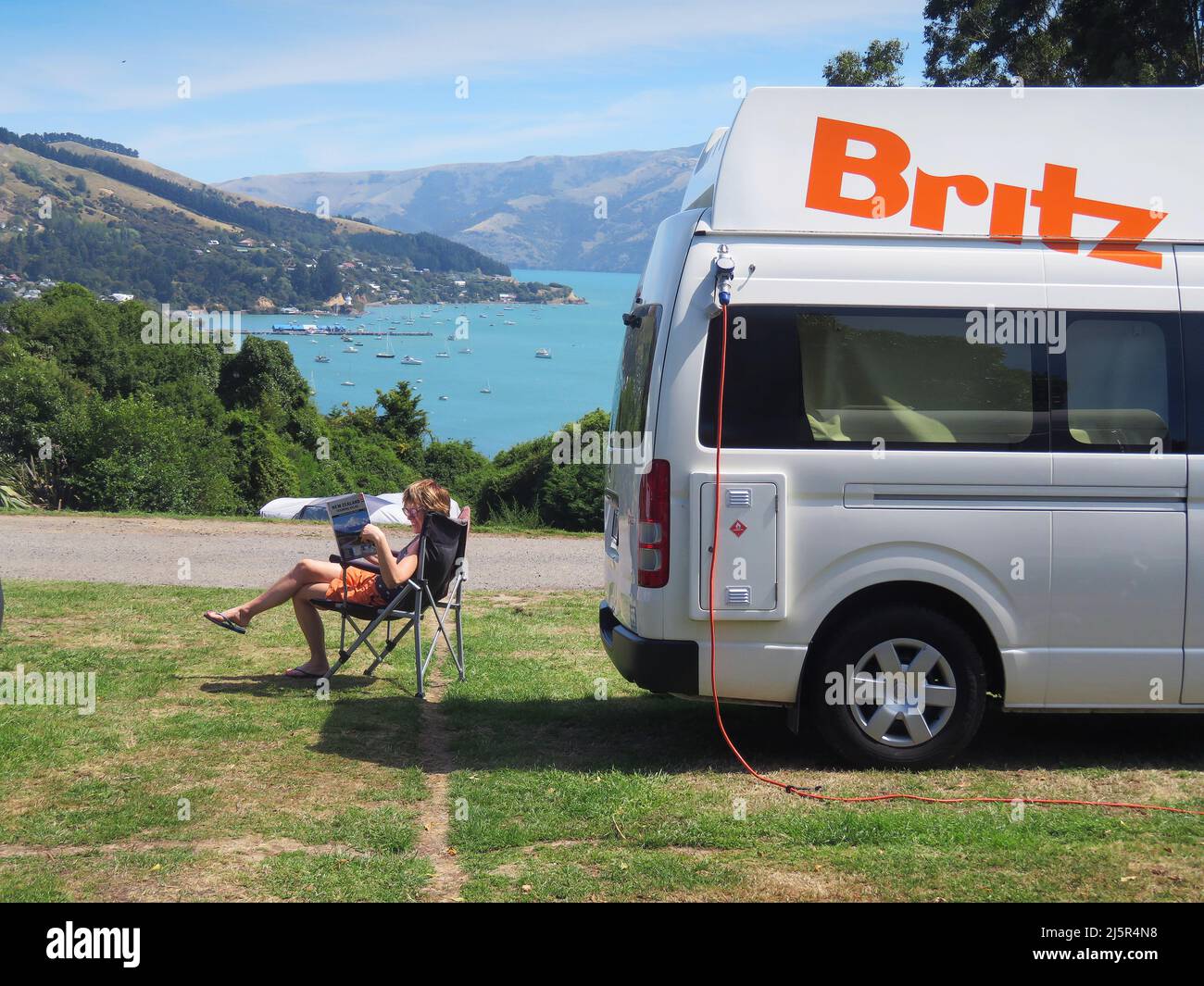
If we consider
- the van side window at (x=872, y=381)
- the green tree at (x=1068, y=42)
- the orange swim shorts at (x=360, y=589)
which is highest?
the green tree at (x=1068, y=42)

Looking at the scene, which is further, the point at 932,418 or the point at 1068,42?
the point at 1068,42

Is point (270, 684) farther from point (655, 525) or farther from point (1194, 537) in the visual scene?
point (1194, 537)

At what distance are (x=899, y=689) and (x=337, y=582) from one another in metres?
3.57

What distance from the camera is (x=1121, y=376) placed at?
18.2ft

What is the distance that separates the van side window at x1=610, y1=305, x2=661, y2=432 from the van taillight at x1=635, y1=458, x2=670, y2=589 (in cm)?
32

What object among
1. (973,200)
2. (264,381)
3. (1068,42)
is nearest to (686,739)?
(973,200)

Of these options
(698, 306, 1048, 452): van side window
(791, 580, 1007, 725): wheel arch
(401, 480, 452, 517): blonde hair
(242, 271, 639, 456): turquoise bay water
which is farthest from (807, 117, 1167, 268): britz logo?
(242, 271, 639, 456): turquoise bay water

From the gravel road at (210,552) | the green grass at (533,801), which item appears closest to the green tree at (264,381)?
the gravel road at (210,552)

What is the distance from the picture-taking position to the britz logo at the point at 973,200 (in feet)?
18.4

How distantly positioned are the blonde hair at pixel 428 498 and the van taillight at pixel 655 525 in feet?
6.72

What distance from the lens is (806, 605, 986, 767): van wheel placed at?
5.53 metres

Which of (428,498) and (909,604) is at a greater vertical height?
(428,498)

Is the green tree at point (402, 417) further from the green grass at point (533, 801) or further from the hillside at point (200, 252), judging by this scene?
the hillside at point (200, 252)

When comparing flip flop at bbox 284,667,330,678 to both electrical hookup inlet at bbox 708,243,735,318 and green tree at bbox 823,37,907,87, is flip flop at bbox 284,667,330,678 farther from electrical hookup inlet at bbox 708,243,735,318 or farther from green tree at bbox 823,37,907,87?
green tree at bbox 823,37,907,87
